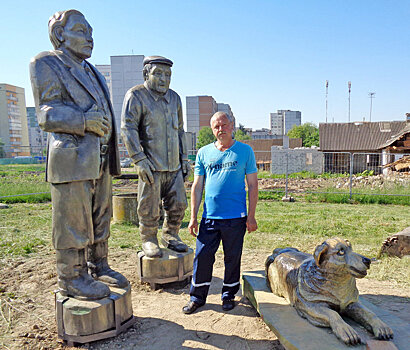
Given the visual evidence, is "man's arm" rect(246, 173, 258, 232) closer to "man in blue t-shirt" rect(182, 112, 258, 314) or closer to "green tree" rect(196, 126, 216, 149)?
"man in blue t-shirt" rect(182, 112, 258, 314)

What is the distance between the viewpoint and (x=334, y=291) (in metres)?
2.41

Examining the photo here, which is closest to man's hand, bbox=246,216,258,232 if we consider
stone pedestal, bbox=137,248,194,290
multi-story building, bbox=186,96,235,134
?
stone pedestal, bbox=137,248,194,290

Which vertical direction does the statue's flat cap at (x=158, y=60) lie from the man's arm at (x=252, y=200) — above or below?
above

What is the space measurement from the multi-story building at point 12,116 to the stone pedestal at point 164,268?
62864 millimetres

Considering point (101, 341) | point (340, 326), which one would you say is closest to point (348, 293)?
point (340, 326)

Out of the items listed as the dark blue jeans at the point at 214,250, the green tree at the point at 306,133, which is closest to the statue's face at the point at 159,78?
the dark blue jeans at the point at 214,250

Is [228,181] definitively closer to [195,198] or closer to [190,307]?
[195,198]

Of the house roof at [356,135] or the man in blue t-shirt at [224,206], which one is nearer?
the man in blue t-shirt at [224,206]

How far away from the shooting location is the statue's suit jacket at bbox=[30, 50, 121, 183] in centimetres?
246

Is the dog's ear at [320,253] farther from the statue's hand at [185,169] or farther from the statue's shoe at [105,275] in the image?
the statue's hand at [185,169]

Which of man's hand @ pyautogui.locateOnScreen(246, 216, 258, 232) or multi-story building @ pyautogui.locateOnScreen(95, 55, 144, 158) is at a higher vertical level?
multi-story building @ pyautogui.locateOnScreen(95, 55, 144, 158)

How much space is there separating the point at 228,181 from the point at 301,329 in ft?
4.50

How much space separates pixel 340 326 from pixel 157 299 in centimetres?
198

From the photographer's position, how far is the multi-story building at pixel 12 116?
197 ft
